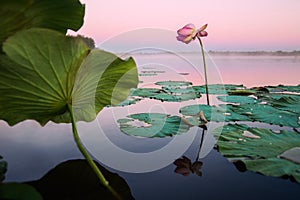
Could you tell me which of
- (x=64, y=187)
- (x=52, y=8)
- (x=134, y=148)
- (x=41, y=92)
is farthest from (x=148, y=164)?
(x=52, y=8)

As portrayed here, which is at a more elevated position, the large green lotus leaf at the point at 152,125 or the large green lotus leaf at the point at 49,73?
the large green lotus leaf at the point at 49,73

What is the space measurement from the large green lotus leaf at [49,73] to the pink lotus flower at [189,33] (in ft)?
3.84

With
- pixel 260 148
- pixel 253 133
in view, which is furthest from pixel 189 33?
pixel 260 148

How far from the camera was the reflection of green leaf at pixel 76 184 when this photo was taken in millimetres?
494

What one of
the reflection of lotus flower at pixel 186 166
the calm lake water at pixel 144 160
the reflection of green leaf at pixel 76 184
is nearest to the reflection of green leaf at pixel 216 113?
the calm lake water at pixel 144 160

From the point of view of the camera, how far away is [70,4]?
0.49m

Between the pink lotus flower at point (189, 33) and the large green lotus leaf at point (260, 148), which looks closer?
the large green lotus leaf at point (260, 148)

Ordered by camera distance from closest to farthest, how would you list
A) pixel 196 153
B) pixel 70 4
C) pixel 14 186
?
pixel 14 186 < pixel 70 4 < pixel 196 153

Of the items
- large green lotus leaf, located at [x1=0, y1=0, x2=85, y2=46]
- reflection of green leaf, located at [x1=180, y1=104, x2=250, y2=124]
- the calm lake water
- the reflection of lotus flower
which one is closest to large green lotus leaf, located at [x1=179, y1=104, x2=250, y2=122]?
reflection of green leaf, located at [x1=180, y1=104, x2=250, y2=124]

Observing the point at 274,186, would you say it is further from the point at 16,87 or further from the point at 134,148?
the point at 16,87

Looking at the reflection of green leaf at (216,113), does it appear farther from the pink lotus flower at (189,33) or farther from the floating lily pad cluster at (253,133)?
the pink lotus flower at (189,33)

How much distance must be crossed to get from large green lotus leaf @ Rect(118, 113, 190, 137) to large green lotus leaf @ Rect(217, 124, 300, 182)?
0.20m

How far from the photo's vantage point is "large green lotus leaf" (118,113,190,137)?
96cm

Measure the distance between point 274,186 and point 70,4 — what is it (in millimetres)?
621
